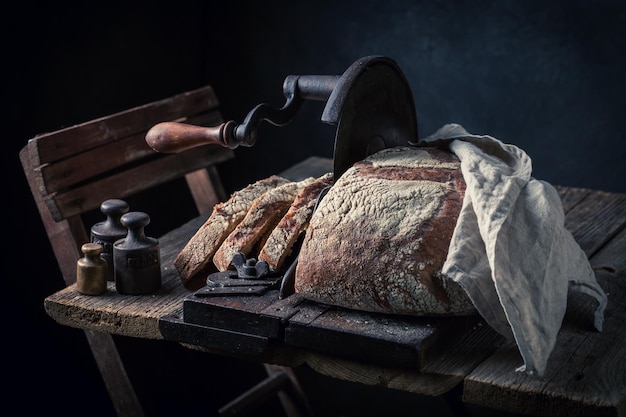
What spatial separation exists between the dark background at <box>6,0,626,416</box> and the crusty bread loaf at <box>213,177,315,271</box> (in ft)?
2.53

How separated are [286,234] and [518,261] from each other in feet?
1.59

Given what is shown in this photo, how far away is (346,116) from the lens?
1.94 meters

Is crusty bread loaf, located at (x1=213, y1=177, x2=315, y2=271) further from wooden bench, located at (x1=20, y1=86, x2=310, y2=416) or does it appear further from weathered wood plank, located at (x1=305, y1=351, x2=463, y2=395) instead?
weathered wood plank, located at (x1=305, y1=351, x2=463, y2=395)

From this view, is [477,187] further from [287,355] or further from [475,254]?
[287,355]

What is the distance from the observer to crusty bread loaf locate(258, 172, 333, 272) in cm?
191

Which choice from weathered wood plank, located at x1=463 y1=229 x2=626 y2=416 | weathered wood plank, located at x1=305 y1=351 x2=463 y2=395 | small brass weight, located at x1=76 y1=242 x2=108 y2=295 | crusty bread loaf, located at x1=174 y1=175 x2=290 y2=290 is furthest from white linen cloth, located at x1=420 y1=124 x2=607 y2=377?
small brass weight, located at x1=76 y1=242 x2=108 y2=295

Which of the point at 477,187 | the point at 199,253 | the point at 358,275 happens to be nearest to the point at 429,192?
the point at 477,187

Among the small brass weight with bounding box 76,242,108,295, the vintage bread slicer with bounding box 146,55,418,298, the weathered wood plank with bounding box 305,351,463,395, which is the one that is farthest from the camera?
the small brass weight with bounding box 76,242,108,295

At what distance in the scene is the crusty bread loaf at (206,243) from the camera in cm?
202

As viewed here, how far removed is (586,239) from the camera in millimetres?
2377

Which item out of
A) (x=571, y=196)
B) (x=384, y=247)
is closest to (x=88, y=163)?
(x=384, y=247)

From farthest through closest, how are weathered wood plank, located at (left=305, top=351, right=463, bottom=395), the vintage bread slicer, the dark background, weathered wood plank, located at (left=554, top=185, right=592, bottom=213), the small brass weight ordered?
the dark background
weathered wood plank, located at (left=554, top=185, right=592, bottom=213)
the small brass weight
the vintage bread slicer
weathered wood plank, located at (left=305, top=351, right=463, bottom=395)

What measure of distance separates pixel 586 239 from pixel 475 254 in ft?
2.61

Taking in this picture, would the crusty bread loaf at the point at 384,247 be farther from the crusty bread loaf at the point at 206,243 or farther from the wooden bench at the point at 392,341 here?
the crusty bread loaf at the point at 206,243
